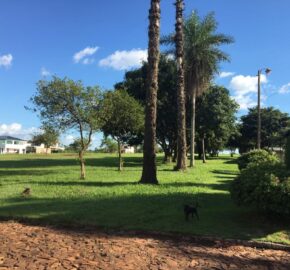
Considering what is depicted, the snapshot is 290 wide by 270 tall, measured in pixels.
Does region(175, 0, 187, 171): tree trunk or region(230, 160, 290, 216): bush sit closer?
region(230, 160, 290, 216): bush

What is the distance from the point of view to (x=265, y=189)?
31.9ft

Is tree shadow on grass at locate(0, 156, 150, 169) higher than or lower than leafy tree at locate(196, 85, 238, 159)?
lower

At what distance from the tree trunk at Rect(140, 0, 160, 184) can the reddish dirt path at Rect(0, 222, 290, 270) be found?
895 centimetres

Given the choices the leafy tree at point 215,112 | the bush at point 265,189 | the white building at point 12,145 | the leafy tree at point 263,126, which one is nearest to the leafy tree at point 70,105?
the bush at point 265,189

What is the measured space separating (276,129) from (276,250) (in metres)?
72.2

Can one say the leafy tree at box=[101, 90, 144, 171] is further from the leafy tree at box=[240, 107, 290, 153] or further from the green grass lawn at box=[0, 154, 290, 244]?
the leafy tree at box=[240, 107, 290, 153]

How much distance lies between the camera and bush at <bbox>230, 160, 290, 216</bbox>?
9.50 meters

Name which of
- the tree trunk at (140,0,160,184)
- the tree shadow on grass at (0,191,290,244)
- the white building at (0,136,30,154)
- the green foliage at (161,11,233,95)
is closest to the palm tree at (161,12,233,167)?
the green foliage at (161,11,233,95)

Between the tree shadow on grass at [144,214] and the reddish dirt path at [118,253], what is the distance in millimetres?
775

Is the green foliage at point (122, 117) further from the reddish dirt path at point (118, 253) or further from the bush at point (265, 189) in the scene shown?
the reddish dirt path at point (118, 253)

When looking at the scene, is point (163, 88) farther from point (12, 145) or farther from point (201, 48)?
point (12, 145)

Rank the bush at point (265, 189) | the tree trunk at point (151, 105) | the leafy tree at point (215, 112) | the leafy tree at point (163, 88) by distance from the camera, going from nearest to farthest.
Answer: the bush at point (265, 189) → the tree trunk at point (151, 105) → the leafy tree at point (163, 88) → the leafy tree at point (215, 112)

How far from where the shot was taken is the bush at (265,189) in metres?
9.50

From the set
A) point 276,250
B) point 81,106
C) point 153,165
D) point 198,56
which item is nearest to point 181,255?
point 276,250
